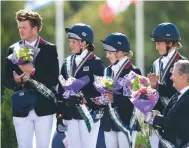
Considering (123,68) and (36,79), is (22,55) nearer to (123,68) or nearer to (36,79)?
(36,79)

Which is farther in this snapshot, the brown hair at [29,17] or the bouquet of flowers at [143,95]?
the brown hair at [29,17]

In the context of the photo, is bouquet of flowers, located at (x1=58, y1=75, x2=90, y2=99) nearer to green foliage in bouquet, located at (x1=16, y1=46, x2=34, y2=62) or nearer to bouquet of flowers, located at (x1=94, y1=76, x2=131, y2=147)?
bouquet of flowers, located at (x1=94, y1=76, x2=131, y2=147)

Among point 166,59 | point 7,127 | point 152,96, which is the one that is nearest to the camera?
point 152,96

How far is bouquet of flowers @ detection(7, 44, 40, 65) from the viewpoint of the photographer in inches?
395

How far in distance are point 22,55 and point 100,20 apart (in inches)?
809

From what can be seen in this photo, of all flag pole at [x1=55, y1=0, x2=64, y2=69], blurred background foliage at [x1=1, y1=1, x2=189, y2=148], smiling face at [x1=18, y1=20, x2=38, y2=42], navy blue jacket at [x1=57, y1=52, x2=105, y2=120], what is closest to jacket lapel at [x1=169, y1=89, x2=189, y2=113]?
navy blue jacket at [x1=57, y1=52, x2=105, y2=120]

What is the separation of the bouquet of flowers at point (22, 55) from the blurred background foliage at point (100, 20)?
58.3 ft

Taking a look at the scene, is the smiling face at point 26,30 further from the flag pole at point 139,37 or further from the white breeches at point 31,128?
the flag pole at point 139,37

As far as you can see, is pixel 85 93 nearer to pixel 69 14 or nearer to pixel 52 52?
pixel 52 52

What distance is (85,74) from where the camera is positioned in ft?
34.6

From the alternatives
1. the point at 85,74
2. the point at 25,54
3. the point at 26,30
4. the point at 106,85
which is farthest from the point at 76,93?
the point at 26,30

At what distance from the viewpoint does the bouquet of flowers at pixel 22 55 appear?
10023 mm

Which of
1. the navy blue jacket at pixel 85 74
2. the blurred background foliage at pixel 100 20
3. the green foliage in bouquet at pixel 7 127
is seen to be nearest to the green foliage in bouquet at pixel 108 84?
the navy blue jacket at pixel 85 74

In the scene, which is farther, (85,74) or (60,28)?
(60,28)
